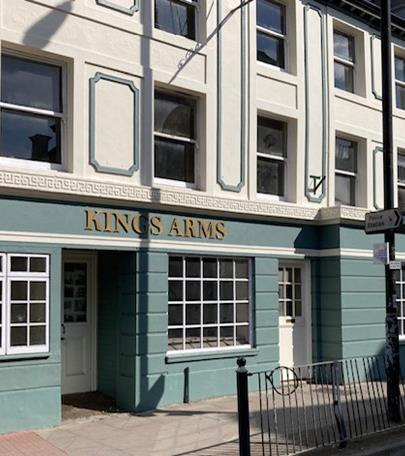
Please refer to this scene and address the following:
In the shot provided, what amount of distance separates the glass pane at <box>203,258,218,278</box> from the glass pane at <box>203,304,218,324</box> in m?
0.51

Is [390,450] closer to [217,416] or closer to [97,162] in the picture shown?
[217,416]

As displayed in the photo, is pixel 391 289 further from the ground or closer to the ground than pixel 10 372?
further from the ground

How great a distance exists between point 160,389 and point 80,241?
261cm

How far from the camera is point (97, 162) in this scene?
31.0 ft

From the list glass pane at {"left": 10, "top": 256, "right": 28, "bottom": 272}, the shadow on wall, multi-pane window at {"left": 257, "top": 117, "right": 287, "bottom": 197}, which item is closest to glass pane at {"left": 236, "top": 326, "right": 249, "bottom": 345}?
multi-pane window at {"left": 257, "top": 117, "right": 287, "bottom": 197}

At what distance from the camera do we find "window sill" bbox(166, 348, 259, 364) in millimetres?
9992

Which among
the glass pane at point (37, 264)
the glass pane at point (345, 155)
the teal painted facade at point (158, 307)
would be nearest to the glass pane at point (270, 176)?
the teal painted facade at point (158, 307)

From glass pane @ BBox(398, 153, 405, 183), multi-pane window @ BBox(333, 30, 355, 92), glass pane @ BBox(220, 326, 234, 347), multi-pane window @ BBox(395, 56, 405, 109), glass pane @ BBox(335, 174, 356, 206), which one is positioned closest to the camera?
glass pane @ BBox(220, 326, 234, 347)

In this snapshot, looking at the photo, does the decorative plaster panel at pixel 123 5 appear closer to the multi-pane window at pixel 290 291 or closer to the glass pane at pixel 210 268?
the glass pane at pixel 210 268

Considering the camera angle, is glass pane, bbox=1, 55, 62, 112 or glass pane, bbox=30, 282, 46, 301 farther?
glass pane, bbox=1, 55, 62, 112

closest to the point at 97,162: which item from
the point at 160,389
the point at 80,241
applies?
the point at 80,241

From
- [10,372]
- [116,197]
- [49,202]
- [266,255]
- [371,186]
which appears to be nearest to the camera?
[10,372]

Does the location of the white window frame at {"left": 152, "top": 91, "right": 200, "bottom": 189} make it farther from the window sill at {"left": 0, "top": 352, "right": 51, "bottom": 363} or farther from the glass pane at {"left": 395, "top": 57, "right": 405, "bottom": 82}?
the glass pane at {"left": 395, "top": 57, "right": 405, "bottom": 82}

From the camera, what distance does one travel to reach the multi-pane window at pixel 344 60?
13.7 meters
